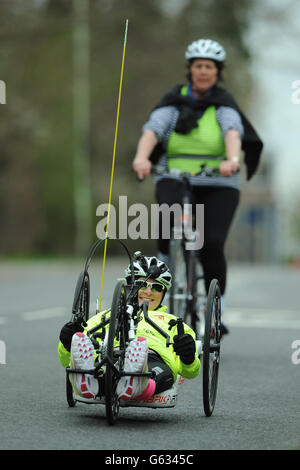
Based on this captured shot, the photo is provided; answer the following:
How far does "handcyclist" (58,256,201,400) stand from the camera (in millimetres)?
5254

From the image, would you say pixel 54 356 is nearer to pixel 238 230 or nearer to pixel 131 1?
pixel 131 1

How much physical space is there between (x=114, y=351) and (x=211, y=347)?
66 cm

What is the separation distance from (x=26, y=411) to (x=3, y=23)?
69.7 feet

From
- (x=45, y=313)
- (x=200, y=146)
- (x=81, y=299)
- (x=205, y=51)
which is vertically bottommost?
(x=45, y=313)

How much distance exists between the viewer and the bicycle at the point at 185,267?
26.9 feet

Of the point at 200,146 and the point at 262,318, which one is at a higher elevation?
the point at 200,146

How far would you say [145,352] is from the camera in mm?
5273

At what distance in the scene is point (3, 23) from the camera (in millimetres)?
26188

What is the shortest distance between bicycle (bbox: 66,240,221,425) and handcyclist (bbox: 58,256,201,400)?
0.03 metres

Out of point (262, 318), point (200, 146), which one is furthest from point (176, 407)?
point (262, 318)

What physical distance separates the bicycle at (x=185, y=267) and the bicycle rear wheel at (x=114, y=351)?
2.83 metres

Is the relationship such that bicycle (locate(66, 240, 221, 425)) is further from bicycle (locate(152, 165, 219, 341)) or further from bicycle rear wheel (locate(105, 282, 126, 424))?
bicycle (locate(152, 165, 219, 341))

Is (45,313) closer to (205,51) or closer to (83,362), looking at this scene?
(205,51)

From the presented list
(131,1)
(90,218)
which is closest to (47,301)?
(131,1)
